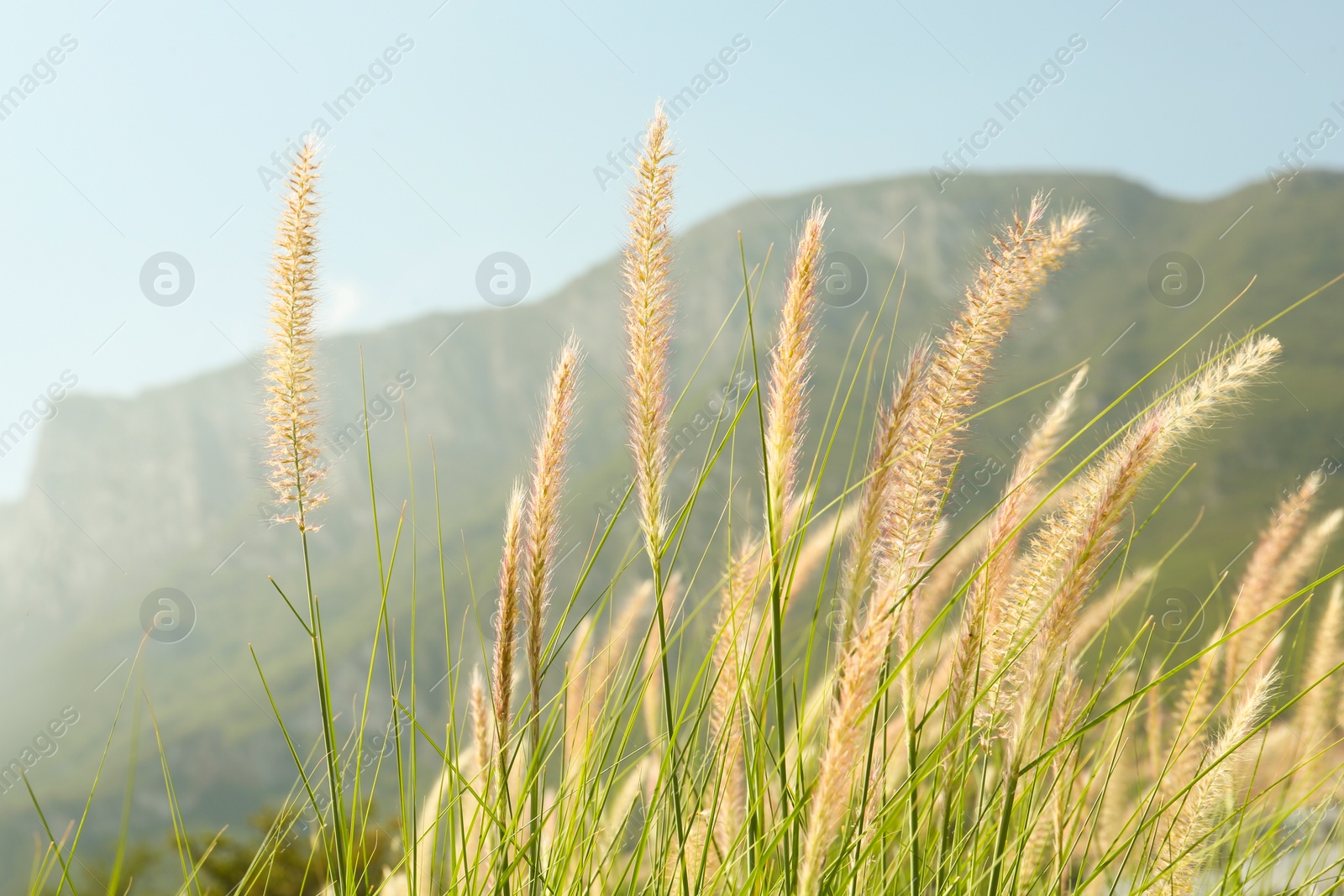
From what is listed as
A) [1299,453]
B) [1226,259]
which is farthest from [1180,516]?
[1226,259]

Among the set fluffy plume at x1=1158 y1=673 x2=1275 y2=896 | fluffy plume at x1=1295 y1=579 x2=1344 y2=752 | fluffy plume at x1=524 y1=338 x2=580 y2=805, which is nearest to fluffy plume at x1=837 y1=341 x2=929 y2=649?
fluffy plume at x1=524 y1=338 x2=580 y2=805

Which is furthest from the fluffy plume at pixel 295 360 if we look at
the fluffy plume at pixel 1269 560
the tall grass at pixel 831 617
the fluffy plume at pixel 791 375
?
the fluffy plume at pixel 1269 560

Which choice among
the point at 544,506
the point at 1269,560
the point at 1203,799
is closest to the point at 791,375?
the point at 544,506

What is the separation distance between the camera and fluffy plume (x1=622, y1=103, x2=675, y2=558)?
5.93 ft

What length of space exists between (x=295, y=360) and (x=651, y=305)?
0.87 metres

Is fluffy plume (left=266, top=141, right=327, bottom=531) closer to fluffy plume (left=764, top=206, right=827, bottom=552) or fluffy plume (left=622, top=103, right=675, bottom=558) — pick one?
fluffy plume (left=622, top=103, right=675, bottom=558)

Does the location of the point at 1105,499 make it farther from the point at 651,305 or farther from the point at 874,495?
the point at 651,305

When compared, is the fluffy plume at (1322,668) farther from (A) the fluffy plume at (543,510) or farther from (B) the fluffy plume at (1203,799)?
(A) the fluffy plume at (543,510)

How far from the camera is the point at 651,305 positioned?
1.82 metres

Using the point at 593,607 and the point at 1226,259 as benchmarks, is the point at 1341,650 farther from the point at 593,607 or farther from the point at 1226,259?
the point at 1226,259

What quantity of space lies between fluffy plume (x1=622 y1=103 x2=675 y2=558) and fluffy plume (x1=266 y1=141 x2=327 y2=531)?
774mm

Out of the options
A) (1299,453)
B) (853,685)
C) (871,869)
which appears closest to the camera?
(853,685)

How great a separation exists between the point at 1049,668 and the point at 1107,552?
0.28 meters

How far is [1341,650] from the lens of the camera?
10.0ft
